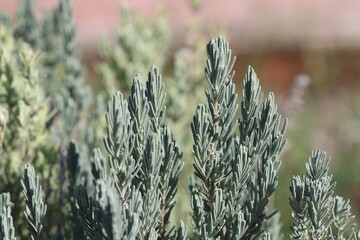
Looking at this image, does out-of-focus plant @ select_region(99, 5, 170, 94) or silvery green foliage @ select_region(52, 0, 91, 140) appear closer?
silvery green foliage @ select_region(52, 0, 91, 140)

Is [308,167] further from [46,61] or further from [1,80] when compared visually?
[46,61]

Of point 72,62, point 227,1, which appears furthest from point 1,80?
point 227,1

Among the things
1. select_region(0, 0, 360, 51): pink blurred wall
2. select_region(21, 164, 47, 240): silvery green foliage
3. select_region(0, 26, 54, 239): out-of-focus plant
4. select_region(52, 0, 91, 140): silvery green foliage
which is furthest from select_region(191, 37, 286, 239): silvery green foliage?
select_region(0, 0, 360, 51): pink blurred wall

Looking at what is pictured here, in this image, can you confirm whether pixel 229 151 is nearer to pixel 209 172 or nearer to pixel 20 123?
pixel 209 172

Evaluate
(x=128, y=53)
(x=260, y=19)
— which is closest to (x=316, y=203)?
(x=128, y=53)

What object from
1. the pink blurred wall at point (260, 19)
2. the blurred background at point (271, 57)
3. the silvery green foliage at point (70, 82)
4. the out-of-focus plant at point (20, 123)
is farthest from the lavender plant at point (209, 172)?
the pink blurred wall at point (260, 19)

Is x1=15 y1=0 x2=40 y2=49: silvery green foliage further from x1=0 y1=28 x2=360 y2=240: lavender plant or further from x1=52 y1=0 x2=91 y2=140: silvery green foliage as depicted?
x1=0 y1=28 x2=360 y2=240: lavender plant
